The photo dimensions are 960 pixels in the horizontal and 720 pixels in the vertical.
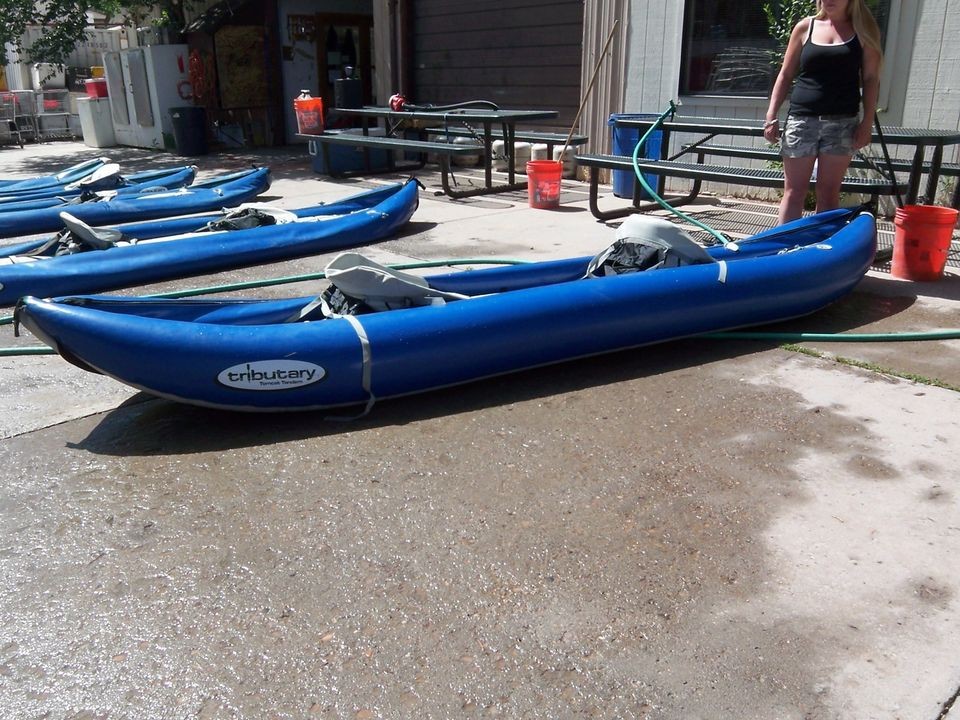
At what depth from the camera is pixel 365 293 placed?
143 inches

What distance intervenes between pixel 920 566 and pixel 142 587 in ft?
7.12

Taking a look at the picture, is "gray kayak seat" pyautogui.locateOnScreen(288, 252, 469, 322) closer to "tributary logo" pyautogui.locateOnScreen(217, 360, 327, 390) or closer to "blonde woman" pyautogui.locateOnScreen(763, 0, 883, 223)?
"tributary logo" pyautogui.locateOnScreen(217, 360, 327, 390)

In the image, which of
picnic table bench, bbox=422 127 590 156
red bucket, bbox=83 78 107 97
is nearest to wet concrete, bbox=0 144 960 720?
picnic table bench, bbox=422 127 590 156

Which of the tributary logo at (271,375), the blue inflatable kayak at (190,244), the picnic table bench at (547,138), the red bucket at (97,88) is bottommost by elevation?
the blue inflatable kayak at (190,244)

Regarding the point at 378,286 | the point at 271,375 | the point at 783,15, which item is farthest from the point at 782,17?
the point at 271,375

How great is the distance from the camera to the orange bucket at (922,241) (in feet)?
16.0

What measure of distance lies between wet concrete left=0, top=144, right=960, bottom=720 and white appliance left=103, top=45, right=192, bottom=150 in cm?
1233

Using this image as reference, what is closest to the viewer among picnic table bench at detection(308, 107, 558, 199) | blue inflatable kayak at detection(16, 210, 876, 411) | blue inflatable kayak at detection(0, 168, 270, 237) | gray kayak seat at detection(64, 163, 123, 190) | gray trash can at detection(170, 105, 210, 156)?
blue inflatable kayak at detection(16, 210, 876, 411)

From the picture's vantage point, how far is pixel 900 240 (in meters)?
5.09

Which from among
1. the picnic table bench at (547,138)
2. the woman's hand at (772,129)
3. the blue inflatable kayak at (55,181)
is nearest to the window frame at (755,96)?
the picnic table bench at (547,138)

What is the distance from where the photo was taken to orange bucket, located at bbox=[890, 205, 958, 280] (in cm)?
489

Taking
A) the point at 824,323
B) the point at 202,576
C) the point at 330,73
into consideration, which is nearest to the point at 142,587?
the point at 202,576

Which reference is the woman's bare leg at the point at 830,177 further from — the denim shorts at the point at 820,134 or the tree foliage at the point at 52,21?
the tree foliage at the point at 52,21

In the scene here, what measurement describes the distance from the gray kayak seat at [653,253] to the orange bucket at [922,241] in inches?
60.4
